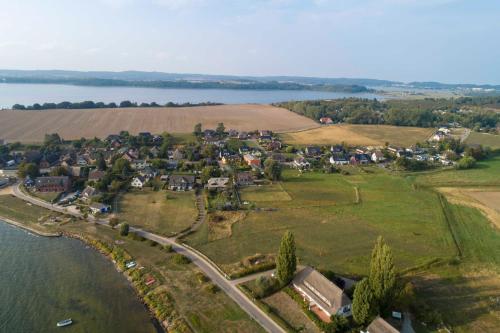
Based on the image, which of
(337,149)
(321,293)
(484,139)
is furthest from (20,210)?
(484,139)

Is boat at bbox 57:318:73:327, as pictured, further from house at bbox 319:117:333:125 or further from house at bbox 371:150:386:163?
house at bbox 319:117:333:125

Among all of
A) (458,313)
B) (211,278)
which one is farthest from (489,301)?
(211,278)

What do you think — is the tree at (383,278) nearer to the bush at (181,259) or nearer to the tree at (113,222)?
the bush at (181,259)

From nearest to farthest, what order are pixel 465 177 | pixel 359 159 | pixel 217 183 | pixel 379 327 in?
pixel 379 327 → pixel 217 183 → pixel 465 177 → pixel 359 159

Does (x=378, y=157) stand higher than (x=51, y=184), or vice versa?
→ (x=378, y=157)

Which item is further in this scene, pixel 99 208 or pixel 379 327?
pixel 99 208

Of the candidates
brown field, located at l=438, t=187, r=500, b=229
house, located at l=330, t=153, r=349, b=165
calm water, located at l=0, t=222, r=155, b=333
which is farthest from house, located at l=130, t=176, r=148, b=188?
brown field, located at l=438, t=187, r=500, b=229

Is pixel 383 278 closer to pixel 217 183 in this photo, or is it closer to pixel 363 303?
pixel 363 303
